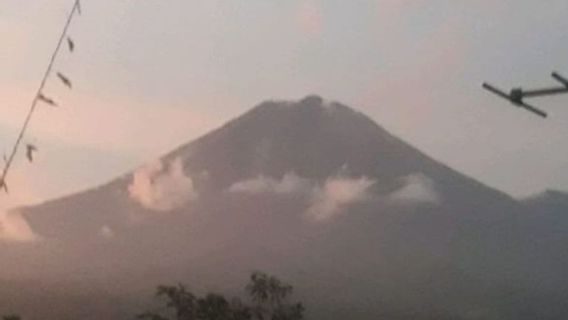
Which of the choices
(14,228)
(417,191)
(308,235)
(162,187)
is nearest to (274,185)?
(308,235)

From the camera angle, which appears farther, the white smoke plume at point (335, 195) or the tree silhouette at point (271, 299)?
the white smoke plume at point (335, 195)

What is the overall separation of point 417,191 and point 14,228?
106 inches

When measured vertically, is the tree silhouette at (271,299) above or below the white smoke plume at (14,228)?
below

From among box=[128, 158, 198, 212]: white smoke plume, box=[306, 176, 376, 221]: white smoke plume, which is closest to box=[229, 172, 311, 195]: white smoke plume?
box=[306, 176, 376, 221]: white smoke plume

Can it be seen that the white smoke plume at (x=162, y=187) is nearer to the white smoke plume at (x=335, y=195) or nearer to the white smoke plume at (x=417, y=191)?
the white smoke plume at (x=335, y=195)

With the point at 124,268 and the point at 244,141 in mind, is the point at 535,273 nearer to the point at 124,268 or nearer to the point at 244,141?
the point at 244,141

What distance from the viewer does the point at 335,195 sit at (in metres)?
7.55

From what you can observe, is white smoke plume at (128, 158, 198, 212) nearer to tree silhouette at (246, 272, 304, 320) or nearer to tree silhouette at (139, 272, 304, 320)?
tree silhouette at (139, 272, 304, 320)

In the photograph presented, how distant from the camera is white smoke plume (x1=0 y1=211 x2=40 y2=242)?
6.93m

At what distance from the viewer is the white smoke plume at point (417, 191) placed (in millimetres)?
7586

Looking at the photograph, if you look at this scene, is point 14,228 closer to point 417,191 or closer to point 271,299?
point 271,299

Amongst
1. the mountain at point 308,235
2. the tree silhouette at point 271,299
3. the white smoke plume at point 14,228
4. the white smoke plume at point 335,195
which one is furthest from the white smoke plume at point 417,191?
the white smoke plume at point 14,228

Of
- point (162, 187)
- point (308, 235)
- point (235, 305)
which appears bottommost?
point (235, 305)

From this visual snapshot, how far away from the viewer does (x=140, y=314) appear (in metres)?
6.96
